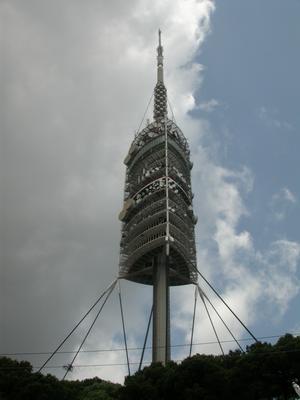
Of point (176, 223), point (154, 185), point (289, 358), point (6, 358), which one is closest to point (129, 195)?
point (154, 185)

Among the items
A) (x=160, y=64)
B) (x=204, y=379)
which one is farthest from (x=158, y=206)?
(x=160, y=64)

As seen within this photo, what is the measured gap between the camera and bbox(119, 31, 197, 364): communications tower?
274 ft

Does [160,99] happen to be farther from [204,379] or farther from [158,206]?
[204,379]

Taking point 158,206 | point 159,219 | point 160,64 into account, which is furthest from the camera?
point 160,64

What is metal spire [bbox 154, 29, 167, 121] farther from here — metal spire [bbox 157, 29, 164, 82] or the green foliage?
the green foliage

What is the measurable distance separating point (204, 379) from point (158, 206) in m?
34.1

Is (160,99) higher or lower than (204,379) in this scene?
higher

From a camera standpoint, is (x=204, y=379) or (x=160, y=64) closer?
(x=204, y=379)

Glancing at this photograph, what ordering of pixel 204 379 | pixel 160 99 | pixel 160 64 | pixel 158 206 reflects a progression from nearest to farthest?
pixel 204 379, pixel 158 206, pixel 160 99, pixel 160 64

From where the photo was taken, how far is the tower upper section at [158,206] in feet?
282

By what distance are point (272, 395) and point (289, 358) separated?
15.0 feet

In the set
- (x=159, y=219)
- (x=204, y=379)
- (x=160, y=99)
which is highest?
(x=160, y=99)

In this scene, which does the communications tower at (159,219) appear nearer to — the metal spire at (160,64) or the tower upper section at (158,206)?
the tower upper section at (158,206)

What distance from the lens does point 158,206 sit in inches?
3465
